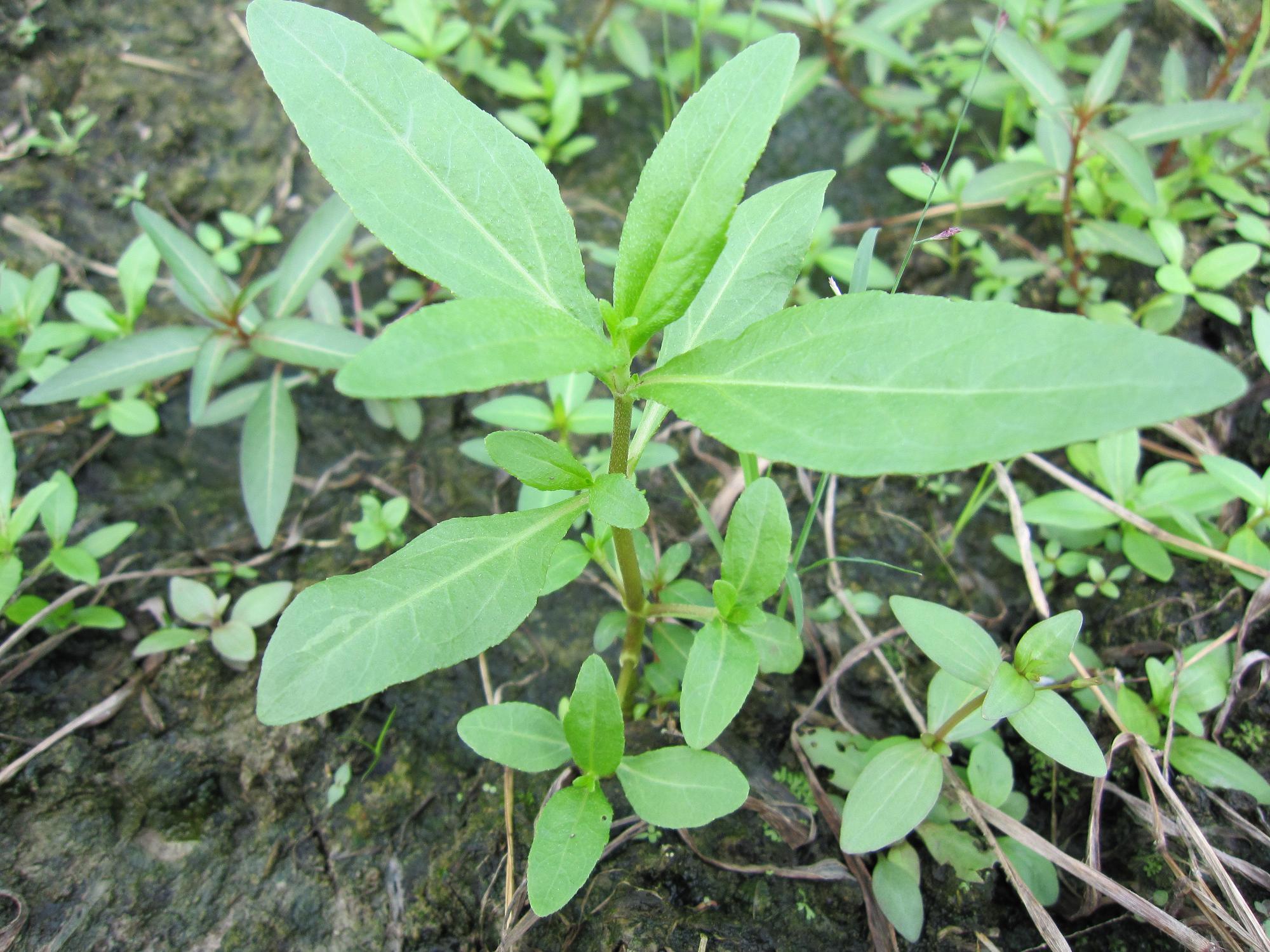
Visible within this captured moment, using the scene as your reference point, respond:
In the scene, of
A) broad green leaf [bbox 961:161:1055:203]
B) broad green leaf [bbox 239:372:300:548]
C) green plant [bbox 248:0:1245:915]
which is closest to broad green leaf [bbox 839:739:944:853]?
green plant [bbox 248:0:1245:915]

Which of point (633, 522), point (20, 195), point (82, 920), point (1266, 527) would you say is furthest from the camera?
point (20, 195)

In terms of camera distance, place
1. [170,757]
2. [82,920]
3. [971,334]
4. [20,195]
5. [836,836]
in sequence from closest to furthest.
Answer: [971,334] → [82,920] → [836,836] → [170,757] → [20,195]

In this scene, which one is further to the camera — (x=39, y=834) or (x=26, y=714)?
(x=26, y=714)

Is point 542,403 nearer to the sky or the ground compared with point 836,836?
nearer to the sky

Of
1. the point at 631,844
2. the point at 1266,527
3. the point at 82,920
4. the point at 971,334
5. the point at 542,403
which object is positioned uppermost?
the point at 971,334

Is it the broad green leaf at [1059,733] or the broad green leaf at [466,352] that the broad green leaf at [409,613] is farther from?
the broad green leaf at [1059,733]

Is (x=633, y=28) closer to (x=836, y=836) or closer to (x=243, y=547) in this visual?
(x=243, y=547)

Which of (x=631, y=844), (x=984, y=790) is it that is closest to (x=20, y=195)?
(x=631, y=844)
